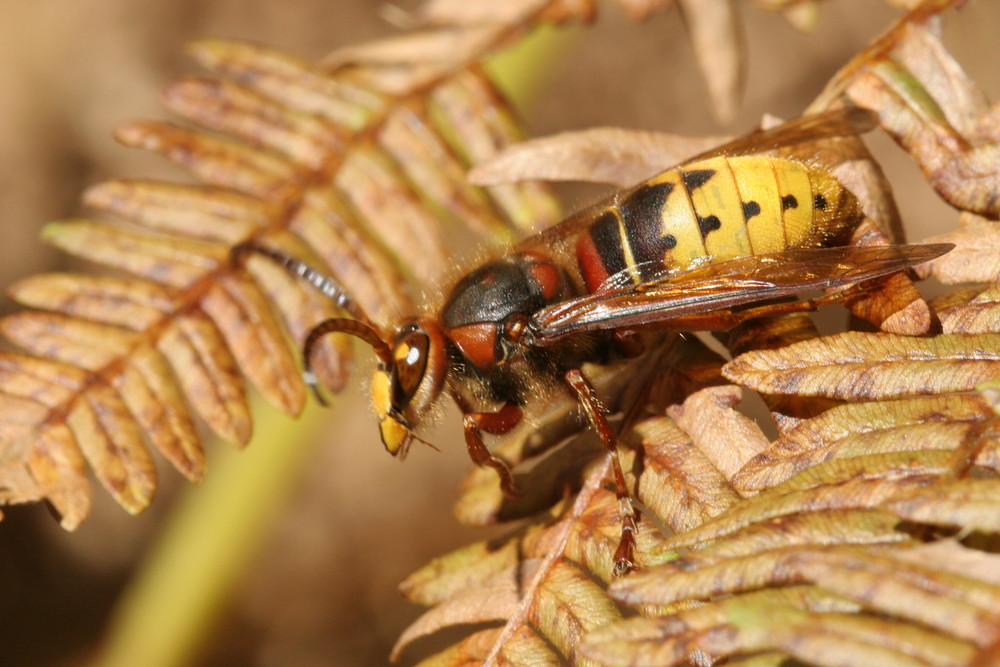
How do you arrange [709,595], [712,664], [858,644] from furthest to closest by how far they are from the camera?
[712,664], [709,595], [858,644]

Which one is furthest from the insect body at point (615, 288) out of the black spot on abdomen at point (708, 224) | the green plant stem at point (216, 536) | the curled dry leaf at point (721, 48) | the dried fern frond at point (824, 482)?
the green plant stem at point (216, 536)

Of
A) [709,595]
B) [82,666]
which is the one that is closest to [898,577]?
[709,595]

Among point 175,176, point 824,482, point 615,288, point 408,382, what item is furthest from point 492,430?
point 175,176

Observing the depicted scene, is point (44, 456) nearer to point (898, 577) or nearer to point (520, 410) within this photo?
point (520, 410)

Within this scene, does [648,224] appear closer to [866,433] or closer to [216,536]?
[866,433]

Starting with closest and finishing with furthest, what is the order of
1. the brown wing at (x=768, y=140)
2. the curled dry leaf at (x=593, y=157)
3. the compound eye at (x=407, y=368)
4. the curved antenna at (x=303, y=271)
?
the compound eye at (x=407, y=368) → the brown wing at (x=768, y=140) → the curled dry leaf at (x=593, y=157) → the curved antenna at (x=303, y=271)

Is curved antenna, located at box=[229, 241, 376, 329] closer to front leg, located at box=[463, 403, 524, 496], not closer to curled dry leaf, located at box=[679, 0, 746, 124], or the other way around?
front leg, located at box=[463, 403, 524, 496]

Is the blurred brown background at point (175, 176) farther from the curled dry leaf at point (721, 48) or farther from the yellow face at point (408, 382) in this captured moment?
the yellow face at point (408, 382)
